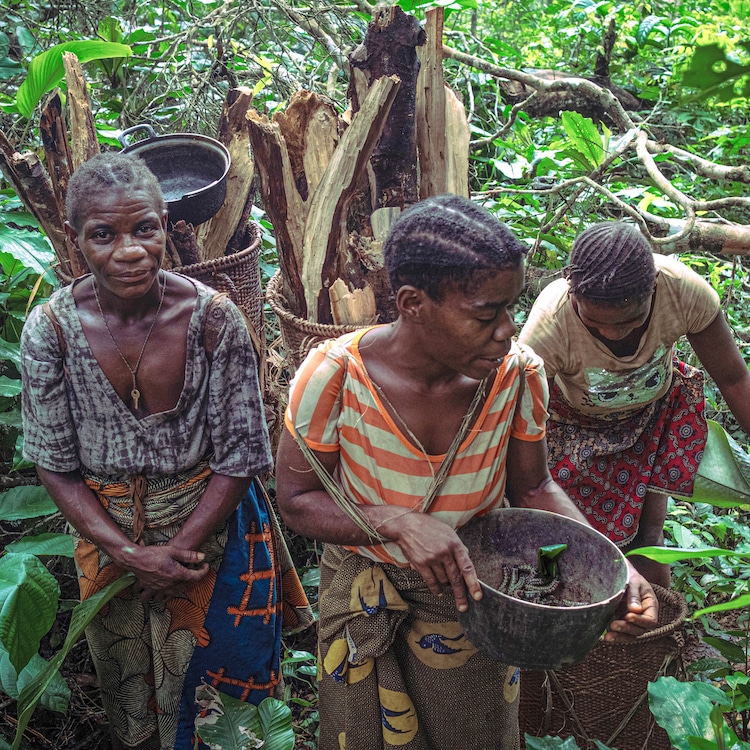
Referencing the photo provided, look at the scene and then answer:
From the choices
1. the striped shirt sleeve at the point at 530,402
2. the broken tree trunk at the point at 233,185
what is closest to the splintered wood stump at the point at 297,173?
the broken tree trunk at the point at 233,185

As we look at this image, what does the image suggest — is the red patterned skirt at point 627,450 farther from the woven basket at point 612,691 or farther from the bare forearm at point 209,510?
the bare forearm at point 209,510

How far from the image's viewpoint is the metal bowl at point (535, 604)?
1.37m

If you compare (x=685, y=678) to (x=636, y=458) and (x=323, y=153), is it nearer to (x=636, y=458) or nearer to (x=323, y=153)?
(x=636, y=458)

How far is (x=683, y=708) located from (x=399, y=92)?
6.52 feet

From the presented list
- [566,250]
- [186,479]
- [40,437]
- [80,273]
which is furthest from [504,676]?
[566,250]

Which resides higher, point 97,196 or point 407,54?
point 407,54

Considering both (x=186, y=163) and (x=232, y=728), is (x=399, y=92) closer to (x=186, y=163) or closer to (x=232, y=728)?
(x=186, y=163)

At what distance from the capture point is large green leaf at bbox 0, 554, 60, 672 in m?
1.87

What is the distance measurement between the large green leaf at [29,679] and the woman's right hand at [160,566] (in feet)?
1.11

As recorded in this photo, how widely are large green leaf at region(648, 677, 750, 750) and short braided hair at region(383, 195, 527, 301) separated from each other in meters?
1.02

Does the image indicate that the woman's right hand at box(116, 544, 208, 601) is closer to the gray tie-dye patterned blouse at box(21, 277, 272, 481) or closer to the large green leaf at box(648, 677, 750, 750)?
the gray tie-dye patterned blouse at box(21, 277, 272, 481)

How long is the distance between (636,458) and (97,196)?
183 centimetres

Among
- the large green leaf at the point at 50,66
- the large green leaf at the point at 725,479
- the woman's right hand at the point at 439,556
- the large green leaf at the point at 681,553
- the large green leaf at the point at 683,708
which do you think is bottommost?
the large green leaf at the point at 683,708

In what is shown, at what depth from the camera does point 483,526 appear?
→ 5.54ft
